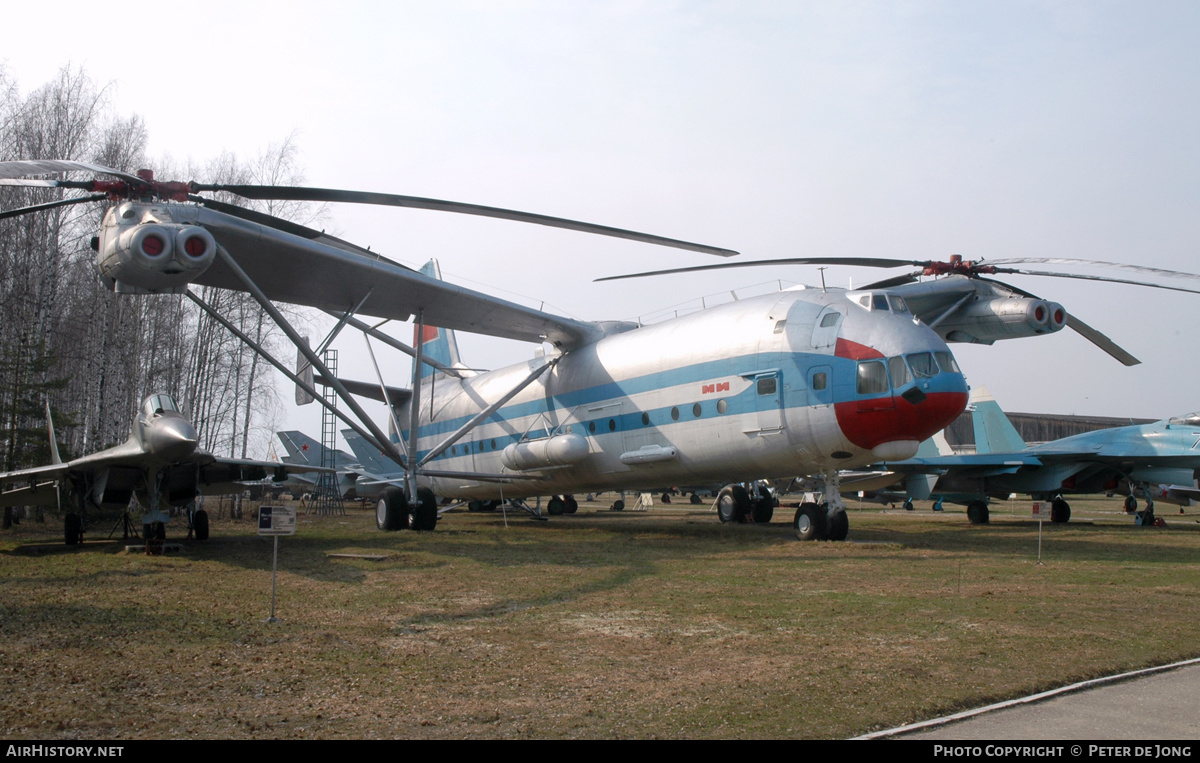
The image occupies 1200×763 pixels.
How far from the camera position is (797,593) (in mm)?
9469

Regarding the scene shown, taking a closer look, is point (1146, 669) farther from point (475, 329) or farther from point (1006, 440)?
point (1006, 440)

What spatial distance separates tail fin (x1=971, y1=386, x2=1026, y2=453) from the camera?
94.3 ft

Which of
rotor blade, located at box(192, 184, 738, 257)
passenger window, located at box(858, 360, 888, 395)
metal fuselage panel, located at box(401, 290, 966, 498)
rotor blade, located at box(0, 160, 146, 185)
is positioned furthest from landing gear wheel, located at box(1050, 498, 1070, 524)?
rotor blade, located at box(0, 160, 146, 185)

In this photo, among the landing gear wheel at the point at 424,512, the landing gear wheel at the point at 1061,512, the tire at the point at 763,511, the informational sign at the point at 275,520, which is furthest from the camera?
the landing gear wheel at the point at 1061,512

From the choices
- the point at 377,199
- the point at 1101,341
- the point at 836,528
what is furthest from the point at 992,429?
the point at 377,199

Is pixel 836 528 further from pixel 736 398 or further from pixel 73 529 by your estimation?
pixel 73 529

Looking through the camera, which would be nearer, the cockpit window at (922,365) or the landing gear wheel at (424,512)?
the cockpit window at (922,365)

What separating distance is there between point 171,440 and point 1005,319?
18049 mm

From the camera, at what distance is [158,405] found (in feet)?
50.0

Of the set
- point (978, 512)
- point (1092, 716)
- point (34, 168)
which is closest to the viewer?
point (1092, 716)

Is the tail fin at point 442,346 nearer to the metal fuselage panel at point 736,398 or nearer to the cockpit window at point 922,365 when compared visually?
the metal fuselage panel at point 736,398

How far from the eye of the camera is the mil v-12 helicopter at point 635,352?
13.4 meters

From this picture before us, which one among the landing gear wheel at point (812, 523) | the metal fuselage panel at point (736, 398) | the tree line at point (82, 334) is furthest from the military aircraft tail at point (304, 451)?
the landing gear wheel at point (812, 523)

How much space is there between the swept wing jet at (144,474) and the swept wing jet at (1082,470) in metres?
19.1
